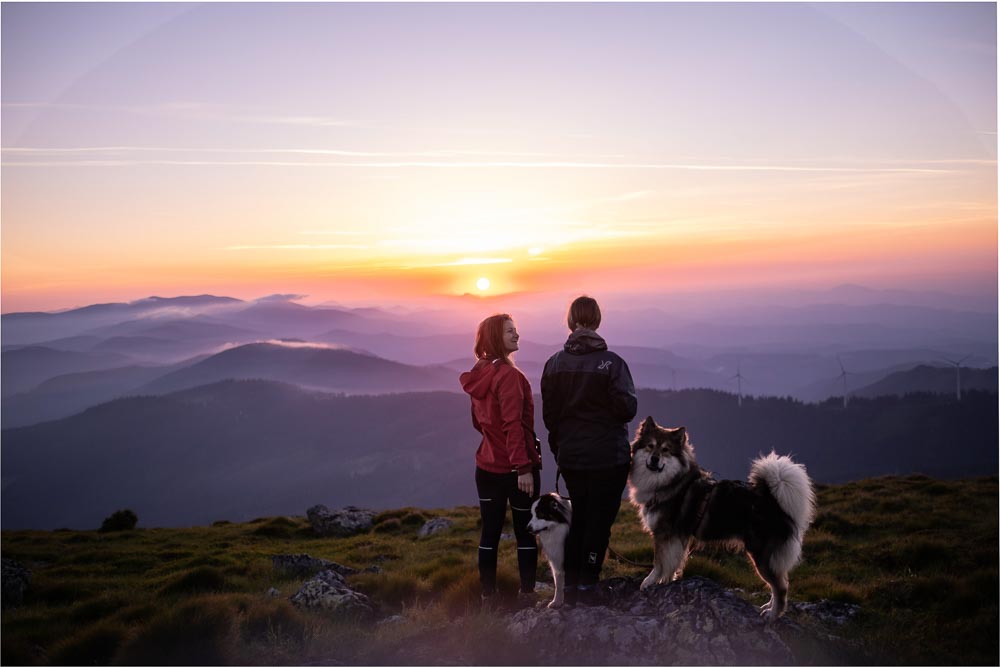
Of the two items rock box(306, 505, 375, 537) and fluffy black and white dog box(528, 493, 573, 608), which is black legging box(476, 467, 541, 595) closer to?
fluffy black and white dog box(528, 493, 573, 608)

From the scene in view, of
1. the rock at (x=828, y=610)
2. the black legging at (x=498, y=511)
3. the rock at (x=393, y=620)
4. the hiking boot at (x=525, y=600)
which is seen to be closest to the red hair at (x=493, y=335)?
the black legging at (x=498, y=511)

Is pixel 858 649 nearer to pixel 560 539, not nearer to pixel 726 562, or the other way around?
pixel 560 539

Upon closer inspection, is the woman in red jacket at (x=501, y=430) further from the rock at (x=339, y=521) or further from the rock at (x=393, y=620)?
the rock at (x=339, y=521)

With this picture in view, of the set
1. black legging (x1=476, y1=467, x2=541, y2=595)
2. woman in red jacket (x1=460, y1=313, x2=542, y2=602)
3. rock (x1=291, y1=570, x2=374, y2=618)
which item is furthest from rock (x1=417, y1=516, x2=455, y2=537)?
woman in red jacket (x1=460, y1=313, x2=542, y2=602)

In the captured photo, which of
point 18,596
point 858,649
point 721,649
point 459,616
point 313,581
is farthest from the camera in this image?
point 18,596

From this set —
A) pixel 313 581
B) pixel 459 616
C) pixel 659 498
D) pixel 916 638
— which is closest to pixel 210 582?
pixel 313 581

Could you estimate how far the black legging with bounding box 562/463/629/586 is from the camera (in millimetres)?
7598

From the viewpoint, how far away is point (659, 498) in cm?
783

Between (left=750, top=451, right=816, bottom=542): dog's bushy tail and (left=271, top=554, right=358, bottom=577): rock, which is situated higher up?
(left=750, top=451, right=816, bottom=542): dog's bushy tail

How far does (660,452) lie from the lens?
7.73 meters

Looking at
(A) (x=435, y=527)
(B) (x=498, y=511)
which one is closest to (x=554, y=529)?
(B) (x=498, y=511)

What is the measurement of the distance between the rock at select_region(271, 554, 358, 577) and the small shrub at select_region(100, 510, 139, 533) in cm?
2404

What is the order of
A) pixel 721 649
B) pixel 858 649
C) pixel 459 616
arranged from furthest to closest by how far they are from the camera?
1. pixel 459 616
2. pixel 858 649
3. pixel 721 649

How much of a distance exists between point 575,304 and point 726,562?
7.06 metres
